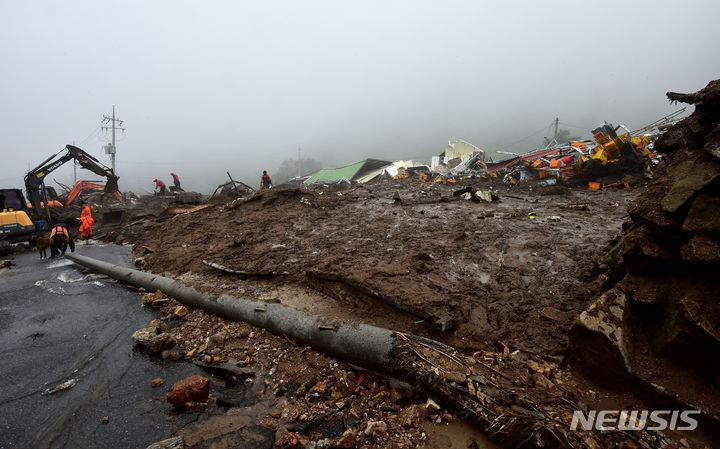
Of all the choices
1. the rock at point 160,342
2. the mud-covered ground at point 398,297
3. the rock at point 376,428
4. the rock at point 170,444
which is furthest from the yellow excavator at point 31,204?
the rock at point 376,428

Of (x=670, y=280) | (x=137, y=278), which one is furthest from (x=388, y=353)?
(x=137, y=278)

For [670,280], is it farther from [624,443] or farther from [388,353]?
[388,353]

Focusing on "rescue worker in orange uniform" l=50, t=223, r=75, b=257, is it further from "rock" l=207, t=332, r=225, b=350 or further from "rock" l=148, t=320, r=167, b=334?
"rock" l=207, t=332, r=225, b=350

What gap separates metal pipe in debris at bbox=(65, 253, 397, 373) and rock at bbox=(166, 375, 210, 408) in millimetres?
966

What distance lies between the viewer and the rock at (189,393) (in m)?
2.70

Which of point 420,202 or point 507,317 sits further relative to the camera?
point 420,202

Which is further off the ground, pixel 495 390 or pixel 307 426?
pixel 495 390

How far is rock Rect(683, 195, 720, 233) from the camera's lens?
2209mm

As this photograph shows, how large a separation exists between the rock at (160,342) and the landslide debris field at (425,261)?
43.0 inches

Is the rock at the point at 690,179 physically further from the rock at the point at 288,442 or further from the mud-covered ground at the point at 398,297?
the rock at the point at 288,442

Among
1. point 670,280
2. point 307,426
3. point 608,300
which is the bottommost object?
point 307,426

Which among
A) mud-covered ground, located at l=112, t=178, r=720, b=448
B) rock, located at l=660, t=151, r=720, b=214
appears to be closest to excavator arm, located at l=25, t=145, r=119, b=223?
mud-covered ground, located at l=112, t=178, r=720, b=448

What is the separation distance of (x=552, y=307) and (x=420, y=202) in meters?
7.26

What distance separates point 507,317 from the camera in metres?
3.50
